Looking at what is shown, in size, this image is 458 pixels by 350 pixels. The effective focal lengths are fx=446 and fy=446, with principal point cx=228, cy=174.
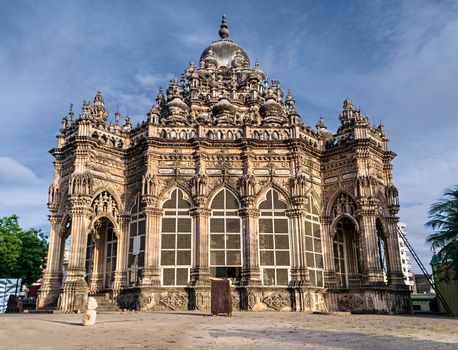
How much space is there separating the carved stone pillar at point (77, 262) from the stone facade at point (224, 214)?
52mm

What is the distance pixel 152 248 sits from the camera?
2352 cm

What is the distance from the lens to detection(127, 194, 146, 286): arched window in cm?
2394

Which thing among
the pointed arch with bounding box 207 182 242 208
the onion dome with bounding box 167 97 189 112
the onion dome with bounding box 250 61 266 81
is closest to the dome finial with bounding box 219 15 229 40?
the onion dome with bounding box 250 61 266 81

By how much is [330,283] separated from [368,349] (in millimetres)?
16826

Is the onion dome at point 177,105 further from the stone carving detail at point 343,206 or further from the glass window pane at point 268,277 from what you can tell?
the glass window pane at point 268,277

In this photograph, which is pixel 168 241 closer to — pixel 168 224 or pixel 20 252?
pixel 168 224

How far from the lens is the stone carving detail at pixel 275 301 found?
2278 centimetres

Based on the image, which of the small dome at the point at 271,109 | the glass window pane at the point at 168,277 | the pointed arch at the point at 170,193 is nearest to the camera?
the glass window pane at the point at 168,277

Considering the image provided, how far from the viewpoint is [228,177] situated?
25.0 metres

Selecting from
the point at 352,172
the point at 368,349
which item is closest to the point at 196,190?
the point at 352,172

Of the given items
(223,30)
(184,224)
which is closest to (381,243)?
(184,224)

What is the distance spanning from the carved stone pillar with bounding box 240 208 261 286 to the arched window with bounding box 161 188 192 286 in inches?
116

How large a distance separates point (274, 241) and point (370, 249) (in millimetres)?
5174

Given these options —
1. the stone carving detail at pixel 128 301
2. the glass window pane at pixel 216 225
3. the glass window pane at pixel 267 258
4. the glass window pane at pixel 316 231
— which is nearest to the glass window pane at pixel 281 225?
the glass window pane at pixel 267 258
